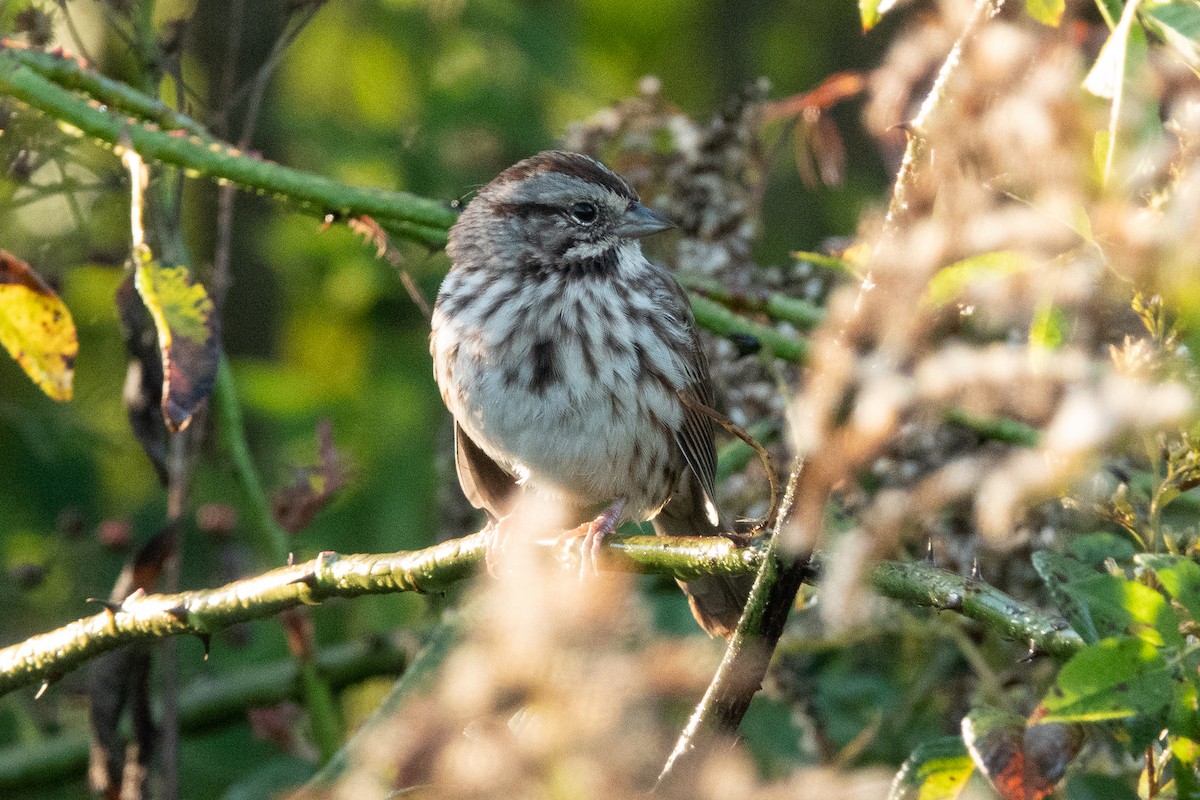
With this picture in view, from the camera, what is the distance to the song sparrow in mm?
3791

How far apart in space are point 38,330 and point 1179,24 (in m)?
2.24

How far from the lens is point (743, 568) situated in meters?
2.01

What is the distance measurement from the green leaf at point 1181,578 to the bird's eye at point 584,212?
2609mm

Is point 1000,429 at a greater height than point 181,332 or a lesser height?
lesser

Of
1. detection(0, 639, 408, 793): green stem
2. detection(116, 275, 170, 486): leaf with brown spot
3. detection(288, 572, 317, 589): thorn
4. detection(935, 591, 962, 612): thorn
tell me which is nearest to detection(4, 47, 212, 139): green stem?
detection(116, 275, 170, 486): leaf with brown spot

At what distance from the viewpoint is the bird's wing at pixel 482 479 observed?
4246mm

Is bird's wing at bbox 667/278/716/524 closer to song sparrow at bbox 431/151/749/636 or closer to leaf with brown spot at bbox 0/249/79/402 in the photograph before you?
song sparrow at bbox 431/151/749/636

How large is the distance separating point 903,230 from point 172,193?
2.70 m

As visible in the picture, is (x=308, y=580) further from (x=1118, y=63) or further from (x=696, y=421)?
(x=1118, y=63)

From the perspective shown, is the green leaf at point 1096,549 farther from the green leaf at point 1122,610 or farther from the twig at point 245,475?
the twig at point 245,475

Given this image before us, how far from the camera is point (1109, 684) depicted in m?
1.61

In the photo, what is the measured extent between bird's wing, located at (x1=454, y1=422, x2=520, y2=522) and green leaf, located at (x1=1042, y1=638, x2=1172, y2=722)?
8.91 ft

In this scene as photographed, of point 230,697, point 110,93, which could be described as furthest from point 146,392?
point 230,697

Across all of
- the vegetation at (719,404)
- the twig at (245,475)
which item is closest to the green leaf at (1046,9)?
the vegetation at (719,404)
